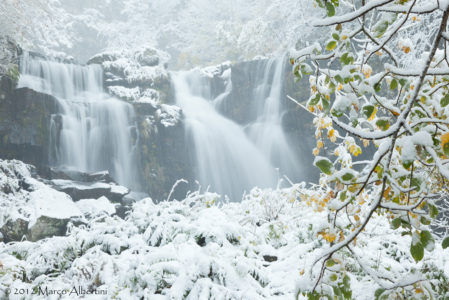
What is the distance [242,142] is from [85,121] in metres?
8.78

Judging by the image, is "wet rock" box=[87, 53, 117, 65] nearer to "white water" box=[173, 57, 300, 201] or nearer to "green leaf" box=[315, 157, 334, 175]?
"white water" box=[173, 57, 300, 201]

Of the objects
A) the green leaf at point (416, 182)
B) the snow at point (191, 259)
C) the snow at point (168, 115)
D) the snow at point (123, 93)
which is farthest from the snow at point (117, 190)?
the green leaf at point (416, 182)

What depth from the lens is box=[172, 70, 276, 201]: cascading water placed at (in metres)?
17.8

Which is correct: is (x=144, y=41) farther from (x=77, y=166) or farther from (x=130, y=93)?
(x=77, y=166)

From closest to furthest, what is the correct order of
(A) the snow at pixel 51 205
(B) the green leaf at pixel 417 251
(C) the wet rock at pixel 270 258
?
(B) the green leaf at pixel 417 251 < (C) the wet rock at pixel 270 258 < (A) the snow at pixel 51 205

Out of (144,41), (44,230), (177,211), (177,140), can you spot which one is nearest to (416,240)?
(177,211)

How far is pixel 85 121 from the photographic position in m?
15.2

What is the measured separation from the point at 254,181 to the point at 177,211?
14534 millimetres

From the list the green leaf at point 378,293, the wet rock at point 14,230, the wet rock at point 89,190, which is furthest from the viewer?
the wet rock at point 89,190

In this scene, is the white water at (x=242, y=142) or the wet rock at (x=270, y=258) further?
the white water at (x=242, y=142)

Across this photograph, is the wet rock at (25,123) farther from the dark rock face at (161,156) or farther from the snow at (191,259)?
the snow at (191,259)

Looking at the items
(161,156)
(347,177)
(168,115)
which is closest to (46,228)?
(347,177)

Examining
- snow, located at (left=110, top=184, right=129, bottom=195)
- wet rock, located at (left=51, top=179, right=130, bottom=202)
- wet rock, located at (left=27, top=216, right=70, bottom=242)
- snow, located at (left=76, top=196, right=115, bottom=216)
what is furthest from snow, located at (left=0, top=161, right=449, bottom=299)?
snow, located at (left=110, top=184, right=129, bottom=195)

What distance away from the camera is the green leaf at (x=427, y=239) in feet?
2.69
